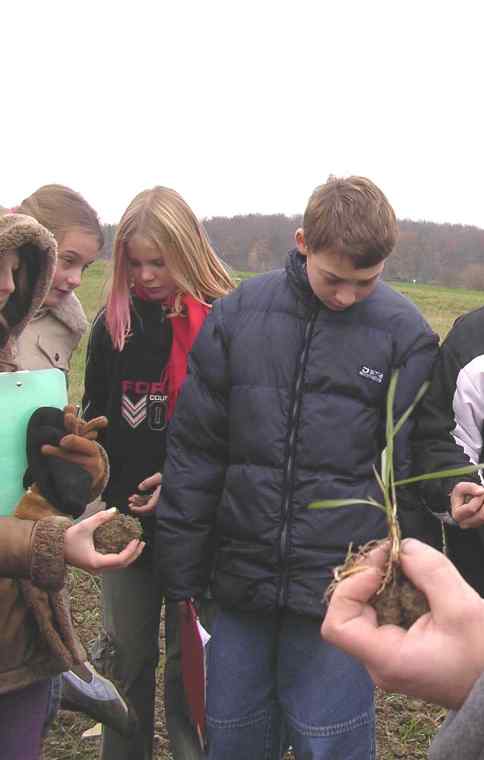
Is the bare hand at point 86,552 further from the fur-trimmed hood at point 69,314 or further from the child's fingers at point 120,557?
the fur-trimmed hood at point 69,314

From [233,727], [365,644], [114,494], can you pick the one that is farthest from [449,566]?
[114,494]

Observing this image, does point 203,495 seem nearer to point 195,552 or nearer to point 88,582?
point 195,552

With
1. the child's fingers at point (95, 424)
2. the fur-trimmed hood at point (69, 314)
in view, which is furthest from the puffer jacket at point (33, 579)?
the fur-trimmed hood at point (69, 314)

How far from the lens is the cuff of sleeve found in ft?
6.58

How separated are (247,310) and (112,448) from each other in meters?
0.83

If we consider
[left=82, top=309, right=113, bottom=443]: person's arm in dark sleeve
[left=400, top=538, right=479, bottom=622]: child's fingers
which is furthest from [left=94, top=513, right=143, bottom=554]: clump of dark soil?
[left=400, top=538, right=479, bottom=622]: child's fingers

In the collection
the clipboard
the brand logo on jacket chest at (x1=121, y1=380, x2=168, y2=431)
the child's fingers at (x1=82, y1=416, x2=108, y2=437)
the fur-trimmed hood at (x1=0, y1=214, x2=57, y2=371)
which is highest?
the fur-trimmed hood at (x1=0, y1=214, x2=57, y2=371)

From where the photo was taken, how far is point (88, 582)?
4.86 meters

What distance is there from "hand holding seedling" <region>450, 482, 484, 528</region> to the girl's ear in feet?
3.03

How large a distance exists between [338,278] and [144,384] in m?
0.94

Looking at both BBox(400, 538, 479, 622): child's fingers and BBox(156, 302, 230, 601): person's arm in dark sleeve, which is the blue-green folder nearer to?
BBox(156, 302, 230, 601): person's arm in dark sleeve

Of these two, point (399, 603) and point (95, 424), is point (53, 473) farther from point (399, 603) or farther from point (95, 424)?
point (399, 603)

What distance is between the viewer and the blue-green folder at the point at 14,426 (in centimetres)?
213

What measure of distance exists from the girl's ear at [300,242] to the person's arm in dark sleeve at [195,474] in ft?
1.25
